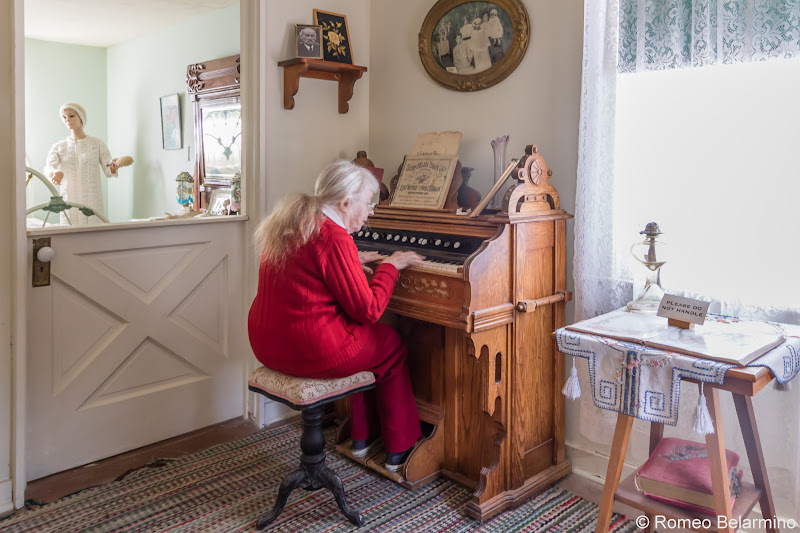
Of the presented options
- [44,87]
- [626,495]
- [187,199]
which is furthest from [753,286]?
[44,87]

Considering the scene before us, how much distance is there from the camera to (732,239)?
220cm

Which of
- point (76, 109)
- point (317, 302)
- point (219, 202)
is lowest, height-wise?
point (317, 302)

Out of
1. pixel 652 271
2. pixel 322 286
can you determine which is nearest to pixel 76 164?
pixel 322 286

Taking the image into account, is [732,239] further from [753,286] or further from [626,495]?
[626,495]

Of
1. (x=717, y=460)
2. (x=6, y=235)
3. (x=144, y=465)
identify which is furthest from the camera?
(x=144, y=465)

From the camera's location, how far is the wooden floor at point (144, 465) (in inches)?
99.5

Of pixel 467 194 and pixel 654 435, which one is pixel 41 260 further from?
pixel 654 435

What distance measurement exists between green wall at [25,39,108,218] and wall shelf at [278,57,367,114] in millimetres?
1297

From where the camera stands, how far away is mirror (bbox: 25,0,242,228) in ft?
11.6

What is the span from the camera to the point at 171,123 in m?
4.27

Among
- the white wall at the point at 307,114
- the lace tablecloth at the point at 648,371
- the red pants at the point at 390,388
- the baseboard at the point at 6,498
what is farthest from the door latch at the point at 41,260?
the lace tablecloth at the point at 648,371

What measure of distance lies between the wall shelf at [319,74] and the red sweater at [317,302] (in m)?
1.07

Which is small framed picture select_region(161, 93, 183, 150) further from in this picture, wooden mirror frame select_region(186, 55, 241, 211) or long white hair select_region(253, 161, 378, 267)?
long white hair select_region(253, 161, 378, 267)

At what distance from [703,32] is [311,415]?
1.86 m
